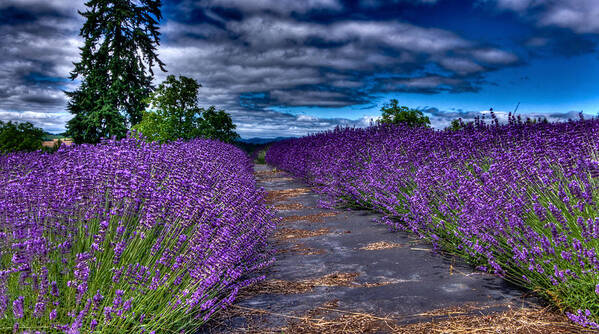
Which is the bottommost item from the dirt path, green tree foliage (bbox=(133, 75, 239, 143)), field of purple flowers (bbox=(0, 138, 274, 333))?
the dirt path

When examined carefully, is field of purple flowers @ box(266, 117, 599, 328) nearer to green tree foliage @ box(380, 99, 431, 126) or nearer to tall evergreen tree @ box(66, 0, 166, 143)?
green tree foliage @ box(380, 99, 431, 126)

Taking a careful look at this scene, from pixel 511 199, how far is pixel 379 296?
53.6 inches

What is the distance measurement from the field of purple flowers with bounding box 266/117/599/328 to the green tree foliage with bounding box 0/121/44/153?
12708mm

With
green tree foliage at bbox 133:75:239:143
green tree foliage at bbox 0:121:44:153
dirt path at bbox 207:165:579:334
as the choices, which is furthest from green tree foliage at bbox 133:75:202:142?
dirt path at bbox 207:165:579:334

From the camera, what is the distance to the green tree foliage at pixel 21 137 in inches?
557

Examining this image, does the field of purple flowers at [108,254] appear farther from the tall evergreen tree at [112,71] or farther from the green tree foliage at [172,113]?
the tall evergreen tree at [112,71]

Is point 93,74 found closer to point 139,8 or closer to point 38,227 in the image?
point 139,8

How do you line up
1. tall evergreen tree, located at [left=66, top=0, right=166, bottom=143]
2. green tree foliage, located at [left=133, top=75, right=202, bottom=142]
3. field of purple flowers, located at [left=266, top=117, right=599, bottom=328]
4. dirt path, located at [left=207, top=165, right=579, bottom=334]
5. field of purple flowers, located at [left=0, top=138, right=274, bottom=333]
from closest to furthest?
field of purple flowers, located at [left=0, top=138, right=274, bottom=333], dirt path, located at [left=207, top=165, right=579, bottom=334], field of purple flowers, located at [left=266, top=117, right=599, bottom=328], green tree foliage, located at [left=133, top=75, right=202, bottom=142], tall evergreen tree, located at [left=66, top=0, right=166, bottom=143]

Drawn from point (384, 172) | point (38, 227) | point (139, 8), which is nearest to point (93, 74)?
point (139, 8)

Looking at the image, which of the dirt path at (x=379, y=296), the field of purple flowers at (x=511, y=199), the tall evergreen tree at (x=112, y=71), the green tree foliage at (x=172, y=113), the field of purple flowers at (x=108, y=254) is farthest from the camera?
the tall evergreen tree at (x=112, y=71)

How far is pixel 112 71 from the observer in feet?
68.7

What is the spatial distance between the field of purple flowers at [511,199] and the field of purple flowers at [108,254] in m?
1.95

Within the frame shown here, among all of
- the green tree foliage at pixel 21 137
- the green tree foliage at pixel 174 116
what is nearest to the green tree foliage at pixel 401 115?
the green tree foliage at pixel 174 116

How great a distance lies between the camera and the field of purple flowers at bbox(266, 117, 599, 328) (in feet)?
8.55
